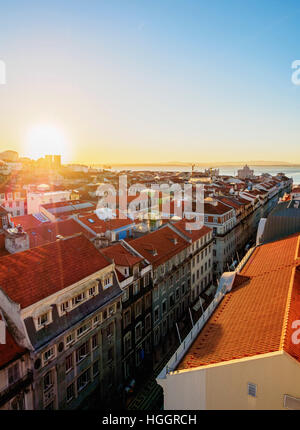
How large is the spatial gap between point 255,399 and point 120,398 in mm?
14704

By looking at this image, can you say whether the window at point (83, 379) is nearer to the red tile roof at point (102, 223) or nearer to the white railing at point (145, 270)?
the white railing at point (145, 270)

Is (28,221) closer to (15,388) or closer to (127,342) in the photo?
(127,342)

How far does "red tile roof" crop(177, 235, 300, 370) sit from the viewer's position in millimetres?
15578

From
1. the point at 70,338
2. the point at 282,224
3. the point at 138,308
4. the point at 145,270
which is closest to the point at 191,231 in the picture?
the point at 282,224

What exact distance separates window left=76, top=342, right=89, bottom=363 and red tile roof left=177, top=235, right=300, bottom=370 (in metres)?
7.79

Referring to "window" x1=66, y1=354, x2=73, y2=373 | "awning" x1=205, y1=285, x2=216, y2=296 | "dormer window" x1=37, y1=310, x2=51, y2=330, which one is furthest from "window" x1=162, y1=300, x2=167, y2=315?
"dormer window" x1=37, y1=310, x2=51, y2=330

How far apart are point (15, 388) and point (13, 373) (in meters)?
0.78

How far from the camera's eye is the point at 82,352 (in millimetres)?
21797

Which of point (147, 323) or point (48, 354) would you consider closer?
point (48, 354)

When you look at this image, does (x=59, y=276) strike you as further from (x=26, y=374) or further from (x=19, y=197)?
(x=19, y=197)

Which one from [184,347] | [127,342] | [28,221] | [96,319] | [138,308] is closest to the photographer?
[184,347]

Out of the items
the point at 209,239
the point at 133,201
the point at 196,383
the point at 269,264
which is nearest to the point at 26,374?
the point at 196,383

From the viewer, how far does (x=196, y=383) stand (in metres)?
15.6

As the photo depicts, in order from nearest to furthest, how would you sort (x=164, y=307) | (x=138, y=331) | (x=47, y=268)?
(x=47, y=268) → (x=138, y=331) → (x=164, y=307)
